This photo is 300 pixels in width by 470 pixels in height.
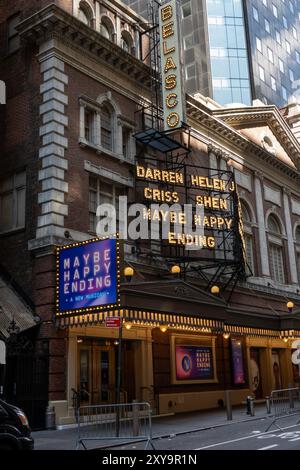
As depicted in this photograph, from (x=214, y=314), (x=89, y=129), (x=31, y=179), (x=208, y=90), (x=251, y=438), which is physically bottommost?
(x=251, y=438)

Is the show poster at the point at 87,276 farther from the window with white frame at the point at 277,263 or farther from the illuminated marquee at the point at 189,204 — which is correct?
the window with white frame at the point at 277,263

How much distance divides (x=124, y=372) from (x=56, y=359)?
4.87 metres

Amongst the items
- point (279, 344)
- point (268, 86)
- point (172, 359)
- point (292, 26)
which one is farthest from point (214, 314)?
point (292, 26)

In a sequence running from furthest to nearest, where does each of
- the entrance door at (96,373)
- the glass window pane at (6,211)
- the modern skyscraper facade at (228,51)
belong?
the modern skyscraper facade at (228,51), the glass window pane at (6,211), the entrance door at (96,373)

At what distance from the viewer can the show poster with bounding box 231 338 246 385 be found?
30.1 meters

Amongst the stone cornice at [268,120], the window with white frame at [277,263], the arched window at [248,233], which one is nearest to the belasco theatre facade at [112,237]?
the arched window at [248,233]

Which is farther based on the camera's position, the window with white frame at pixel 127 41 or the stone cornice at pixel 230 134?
the stone cornice at pixel 230 134

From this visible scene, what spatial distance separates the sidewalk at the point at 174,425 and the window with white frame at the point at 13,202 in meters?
8.53

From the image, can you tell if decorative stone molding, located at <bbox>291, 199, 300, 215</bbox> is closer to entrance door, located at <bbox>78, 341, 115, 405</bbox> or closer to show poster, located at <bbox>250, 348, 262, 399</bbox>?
show poster, located at <bbox>250, 348, 262, 399</bbox>

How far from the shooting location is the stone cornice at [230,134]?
30.9 meters

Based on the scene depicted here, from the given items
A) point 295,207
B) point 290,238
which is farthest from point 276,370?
point 295,207

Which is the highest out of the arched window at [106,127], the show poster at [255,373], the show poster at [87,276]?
the arched window at [106,127]

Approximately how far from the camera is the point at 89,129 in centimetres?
2444

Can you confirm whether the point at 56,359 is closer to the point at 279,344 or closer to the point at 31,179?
the point at 31,179
